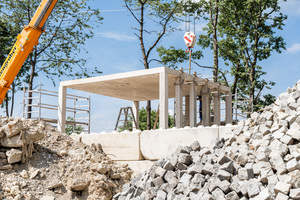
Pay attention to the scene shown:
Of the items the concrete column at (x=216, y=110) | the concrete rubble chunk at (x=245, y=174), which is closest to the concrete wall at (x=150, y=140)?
the concrete rubble chunk at (x=245, y=174)

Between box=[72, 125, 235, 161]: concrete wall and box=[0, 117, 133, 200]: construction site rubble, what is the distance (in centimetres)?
66

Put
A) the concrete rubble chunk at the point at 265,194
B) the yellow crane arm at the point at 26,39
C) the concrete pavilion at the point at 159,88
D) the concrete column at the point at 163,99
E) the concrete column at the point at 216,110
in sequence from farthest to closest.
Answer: the concrete column at the point at 216,110
the yellow crane arm at the point at 26,39
the concrete pavilion at the point at 159,88
the concrete column at the point at 163,99
the concrete rubble chunk at the point at 265,194

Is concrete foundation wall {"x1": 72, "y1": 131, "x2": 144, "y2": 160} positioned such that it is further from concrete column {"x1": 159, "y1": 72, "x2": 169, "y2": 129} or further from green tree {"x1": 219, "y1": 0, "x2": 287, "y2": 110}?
green tree {"x1": 219, "y1": 0, "x2": 287, "y2": 110}

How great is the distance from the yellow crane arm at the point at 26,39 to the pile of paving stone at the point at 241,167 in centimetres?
886

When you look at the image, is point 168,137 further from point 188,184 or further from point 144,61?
point 144,61

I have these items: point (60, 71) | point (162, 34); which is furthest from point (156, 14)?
point (60, 71)

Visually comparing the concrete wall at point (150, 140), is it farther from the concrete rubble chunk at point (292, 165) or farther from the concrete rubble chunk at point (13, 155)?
the concrete rubble chunk at point (13, 155)

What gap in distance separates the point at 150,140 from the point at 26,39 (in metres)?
7.58

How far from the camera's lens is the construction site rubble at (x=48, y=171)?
9.34 m

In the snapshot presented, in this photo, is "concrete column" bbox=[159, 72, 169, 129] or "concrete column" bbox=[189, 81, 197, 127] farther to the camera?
"concrete column" bbox=[189, 81, 197, 127]

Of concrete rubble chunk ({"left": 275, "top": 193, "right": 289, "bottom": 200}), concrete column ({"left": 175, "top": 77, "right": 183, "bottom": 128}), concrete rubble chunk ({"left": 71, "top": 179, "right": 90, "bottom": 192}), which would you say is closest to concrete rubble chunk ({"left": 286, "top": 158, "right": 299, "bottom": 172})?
concrete rubble chunk ({"left": 275, "top": 193, "right": 289, "bottom": 200})

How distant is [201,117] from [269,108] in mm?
10047

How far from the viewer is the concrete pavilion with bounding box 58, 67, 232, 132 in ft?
45.4

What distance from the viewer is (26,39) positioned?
14828 mm
